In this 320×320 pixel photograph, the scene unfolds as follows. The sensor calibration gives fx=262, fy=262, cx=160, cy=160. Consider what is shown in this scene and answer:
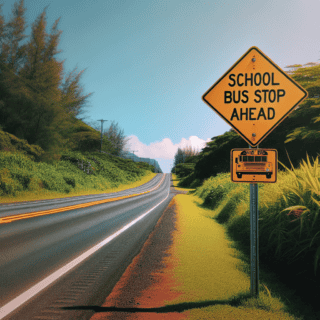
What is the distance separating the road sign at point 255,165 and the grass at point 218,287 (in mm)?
1369

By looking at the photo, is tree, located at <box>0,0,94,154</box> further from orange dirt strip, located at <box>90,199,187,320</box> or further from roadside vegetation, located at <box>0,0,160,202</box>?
orange dirt strip, located at <box>90,199,187,320</box>

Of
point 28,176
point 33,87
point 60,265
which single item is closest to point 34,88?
point 33,87

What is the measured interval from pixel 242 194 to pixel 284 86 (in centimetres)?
674

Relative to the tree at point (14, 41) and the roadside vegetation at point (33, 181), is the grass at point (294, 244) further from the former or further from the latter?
the tree at point (14, 41)

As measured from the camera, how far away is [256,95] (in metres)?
3.20

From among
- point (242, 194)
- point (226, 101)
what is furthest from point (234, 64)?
point (242, 194)

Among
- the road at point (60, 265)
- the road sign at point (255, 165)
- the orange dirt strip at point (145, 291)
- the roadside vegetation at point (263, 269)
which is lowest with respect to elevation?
the road at point (60, 265)

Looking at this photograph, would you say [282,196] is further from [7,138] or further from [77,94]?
[77,94]

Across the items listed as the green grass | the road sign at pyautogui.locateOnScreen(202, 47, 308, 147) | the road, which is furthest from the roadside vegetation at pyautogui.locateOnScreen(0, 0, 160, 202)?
the road sign at pyautogui.locateOnScreen(202, 47, 308, 147)

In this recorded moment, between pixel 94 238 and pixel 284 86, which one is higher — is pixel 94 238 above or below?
below

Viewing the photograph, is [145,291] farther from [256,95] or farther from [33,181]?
[33,181]

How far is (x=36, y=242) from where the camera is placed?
21.4 feet

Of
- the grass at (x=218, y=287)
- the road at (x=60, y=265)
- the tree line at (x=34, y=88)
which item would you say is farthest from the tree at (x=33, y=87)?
the grass at (x=218, y=287)

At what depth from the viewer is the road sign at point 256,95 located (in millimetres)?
3162
